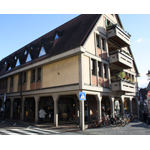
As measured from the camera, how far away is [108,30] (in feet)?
58.0

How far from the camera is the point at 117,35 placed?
17.2m

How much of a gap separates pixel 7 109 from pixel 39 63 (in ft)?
50.9

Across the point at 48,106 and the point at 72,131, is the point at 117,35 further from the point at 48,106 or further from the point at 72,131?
the point at 48,106

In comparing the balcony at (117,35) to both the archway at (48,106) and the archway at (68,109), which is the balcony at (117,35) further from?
the archway at (48,106)

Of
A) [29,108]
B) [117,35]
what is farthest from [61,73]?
[29,108]

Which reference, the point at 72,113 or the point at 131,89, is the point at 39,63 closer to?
the point at 72,113

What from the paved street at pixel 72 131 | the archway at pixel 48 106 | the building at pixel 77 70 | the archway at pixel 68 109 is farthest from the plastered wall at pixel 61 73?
the archway at pixel 48 106

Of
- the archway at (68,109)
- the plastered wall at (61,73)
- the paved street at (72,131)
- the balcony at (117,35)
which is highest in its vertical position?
the balcony at (117,35)

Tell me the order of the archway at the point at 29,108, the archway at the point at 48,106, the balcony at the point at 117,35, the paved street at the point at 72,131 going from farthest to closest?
the archway at the point at 29,108
the archway at the point at 48,106
the balcony at the point at 117,35
the paved street at the point at 72,131

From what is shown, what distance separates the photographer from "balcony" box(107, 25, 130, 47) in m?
17.1

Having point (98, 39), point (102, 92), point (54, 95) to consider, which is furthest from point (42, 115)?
point (98, 39)

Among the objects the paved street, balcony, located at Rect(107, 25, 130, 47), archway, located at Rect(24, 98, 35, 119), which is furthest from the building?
archway, located at Rect(24, 98, 35, 119)

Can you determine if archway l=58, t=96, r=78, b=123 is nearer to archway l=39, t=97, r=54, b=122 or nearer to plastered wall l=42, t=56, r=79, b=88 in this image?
archway l=39, t=97, r=54, b=122

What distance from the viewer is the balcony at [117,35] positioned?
1712 cm
